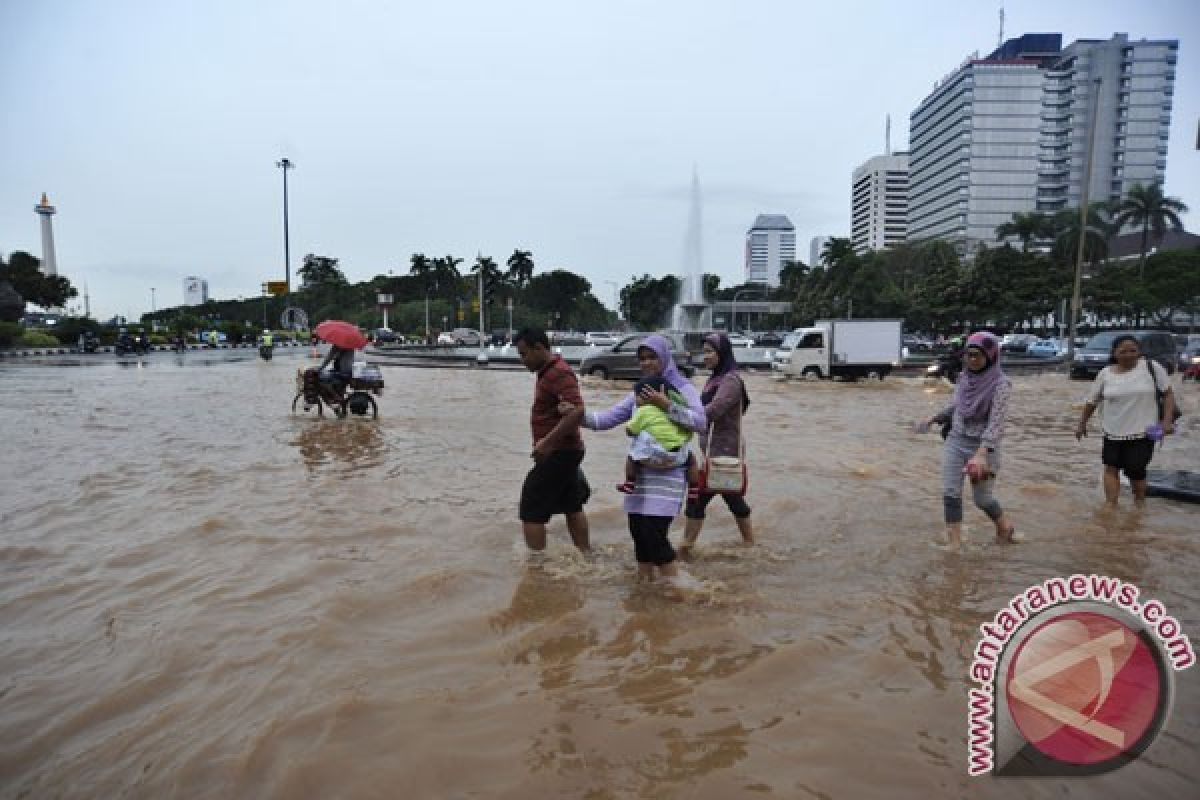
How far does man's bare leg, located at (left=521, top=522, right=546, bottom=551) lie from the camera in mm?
4859

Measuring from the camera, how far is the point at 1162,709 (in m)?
2.08

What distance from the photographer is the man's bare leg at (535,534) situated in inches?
191

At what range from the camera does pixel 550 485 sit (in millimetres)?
4766

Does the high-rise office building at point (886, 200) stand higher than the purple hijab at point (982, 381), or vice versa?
the high-rise office building at point (886, 200)

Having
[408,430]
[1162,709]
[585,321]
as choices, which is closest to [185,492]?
[408,430]

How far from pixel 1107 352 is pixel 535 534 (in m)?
24.7

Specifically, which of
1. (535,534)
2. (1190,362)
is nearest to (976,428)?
(535,534)

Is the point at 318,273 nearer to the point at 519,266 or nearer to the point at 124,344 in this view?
the point at 519,266

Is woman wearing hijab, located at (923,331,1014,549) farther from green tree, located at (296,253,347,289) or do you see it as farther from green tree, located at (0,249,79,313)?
green tree, located at (296,253,347,289)

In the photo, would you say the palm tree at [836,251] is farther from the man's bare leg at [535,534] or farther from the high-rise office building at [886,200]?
the high-rise office building at [886,200]

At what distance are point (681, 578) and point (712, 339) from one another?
5.50ft

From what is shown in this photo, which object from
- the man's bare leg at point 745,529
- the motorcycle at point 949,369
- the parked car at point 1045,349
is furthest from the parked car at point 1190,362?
the man's bare leg at point 745,529

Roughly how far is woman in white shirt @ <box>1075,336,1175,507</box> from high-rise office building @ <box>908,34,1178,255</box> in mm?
132510

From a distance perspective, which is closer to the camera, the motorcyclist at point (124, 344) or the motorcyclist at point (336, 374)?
the motorcyclist at point (336, 374)
